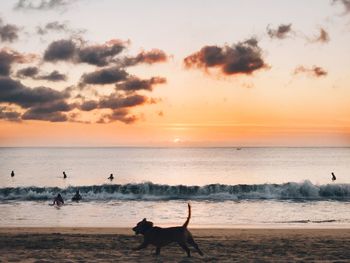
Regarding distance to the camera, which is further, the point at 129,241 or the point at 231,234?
the point at 231,234

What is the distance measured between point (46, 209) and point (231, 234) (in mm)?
18169

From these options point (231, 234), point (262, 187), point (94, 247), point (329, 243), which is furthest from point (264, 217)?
point (262, 187)

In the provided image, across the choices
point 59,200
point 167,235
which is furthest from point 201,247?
point 59,200

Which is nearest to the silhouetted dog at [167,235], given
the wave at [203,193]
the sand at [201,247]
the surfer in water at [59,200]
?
the sand at [201,247]

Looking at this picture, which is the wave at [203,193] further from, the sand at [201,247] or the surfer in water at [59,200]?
the sand at [201,247]

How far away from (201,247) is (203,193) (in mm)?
30278

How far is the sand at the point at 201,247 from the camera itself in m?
14.1

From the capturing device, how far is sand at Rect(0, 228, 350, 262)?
14086 mm

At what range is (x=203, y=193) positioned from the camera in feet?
152

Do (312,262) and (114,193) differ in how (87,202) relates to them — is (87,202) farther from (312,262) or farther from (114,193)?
(312,262)

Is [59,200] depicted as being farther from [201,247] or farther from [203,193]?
[201,247]

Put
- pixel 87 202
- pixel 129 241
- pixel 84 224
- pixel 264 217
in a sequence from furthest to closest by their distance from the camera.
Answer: pixel 87 202 → pixel 264 217 → pixel 84 224 → pixel 129 241

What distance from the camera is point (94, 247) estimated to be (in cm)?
1620

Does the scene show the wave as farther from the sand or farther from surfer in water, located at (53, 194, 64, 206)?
the sand
